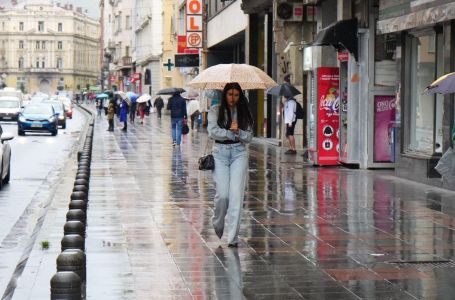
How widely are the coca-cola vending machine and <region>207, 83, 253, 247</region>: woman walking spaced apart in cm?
1098

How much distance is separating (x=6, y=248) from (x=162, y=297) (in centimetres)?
426

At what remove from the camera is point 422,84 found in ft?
59.9

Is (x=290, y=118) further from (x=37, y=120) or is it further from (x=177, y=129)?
(x=37, y=120)

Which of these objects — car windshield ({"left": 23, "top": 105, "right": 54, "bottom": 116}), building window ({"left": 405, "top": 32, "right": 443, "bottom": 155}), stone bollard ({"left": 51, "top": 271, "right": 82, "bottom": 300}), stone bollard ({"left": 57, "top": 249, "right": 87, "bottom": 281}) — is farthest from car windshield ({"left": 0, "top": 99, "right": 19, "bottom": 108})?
stone bollard ({"left": 51, "top": 271, "right": 82, "bottom": 300})

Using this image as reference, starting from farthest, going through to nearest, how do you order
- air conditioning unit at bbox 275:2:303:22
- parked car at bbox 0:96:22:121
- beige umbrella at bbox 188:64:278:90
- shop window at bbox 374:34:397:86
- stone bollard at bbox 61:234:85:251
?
parked car at bbox 0:96:22:121 → air conditioning unit at bbox 275:2:303:22 → shop window at bbox 374:34:397:86 → beige umbrella at bbox 188:64:278:90 → stone bollard at bbox 61:234:85:251

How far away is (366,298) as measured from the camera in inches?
312

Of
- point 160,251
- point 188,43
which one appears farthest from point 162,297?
point 188,43

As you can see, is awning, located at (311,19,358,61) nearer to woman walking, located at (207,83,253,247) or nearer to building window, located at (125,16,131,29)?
woman walking, located at (207,83,253,247)

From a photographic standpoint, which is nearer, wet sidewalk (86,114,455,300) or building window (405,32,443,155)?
wet sidewalk (86,114,455,300)

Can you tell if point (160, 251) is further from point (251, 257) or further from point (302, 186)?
point (302, 186)

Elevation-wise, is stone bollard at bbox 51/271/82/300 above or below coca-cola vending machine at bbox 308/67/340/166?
below

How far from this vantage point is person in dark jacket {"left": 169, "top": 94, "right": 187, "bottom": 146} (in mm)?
30844

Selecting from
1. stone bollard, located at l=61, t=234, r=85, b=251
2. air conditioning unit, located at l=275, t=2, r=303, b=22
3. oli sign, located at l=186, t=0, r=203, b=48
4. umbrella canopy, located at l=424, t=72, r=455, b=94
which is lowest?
stone bollard, located at l=61, t=234, r=85, b=251

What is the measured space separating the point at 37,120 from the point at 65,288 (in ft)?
128
